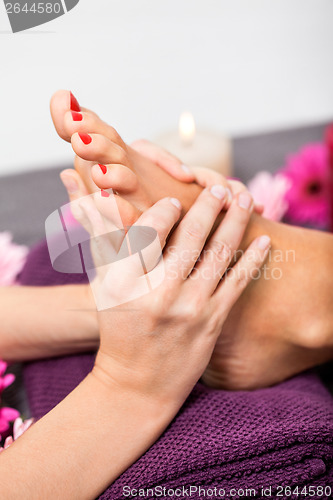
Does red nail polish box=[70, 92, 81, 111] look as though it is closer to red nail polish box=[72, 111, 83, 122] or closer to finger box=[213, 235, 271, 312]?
red nail polish box=[72, 111, 83, 122]

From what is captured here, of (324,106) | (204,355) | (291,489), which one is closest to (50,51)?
(204,355)

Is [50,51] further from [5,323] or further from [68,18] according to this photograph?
[5,323]

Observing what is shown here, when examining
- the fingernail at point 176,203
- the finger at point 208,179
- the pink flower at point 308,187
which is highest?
the fingernail at point 176,203

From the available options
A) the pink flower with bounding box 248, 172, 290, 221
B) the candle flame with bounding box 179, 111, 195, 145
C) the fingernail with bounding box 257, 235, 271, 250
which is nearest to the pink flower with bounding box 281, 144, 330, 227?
the pink flower with bounding box 248, 172, 290, 221

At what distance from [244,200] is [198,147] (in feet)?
1.28

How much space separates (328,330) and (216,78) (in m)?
0.62

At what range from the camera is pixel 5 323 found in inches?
22.7

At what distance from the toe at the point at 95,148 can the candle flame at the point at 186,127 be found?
0.42 m

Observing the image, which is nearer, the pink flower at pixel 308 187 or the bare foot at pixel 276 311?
the bare foot at pixel 276 311

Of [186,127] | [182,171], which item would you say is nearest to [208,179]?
[182,171]

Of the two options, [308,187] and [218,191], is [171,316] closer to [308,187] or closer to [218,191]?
[218,191]

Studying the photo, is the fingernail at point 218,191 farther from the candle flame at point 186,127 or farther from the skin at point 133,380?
the candle flame at point 186,127

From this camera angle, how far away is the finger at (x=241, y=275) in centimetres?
46


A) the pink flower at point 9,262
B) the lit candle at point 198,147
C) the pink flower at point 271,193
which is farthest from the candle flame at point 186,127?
the pink flower at point 9,262
